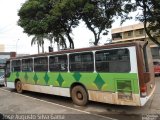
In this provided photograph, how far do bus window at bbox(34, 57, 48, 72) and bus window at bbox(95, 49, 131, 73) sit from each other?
154 inches

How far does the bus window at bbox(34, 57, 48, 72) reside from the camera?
48.1 ft

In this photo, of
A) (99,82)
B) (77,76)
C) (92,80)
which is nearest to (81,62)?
(77,76)

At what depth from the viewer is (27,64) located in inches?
643

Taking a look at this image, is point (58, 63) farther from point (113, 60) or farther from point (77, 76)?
point (113, 60)

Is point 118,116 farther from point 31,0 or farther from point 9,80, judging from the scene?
point 31,0

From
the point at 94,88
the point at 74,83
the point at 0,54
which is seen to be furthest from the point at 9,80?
the point at 0,54

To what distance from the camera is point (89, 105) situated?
41.0ft

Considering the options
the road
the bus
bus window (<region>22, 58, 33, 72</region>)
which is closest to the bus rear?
the bus

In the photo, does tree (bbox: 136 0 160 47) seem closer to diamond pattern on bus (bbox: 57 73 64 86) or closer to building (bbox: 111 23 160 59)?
diamond pattern on bus (bbox: 57 73 64 86)

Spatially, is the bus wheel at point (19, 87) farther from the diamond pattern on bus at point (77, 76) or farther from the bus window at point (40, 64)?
the diamond pattern on bus at point (77, 76)

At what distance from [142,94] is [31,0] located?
2288 centimetres

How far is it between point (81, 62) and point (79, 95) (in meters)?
1.55

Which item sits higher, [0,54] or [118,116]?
[0,54]

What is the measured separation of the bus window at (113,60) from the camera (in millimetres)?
10516
